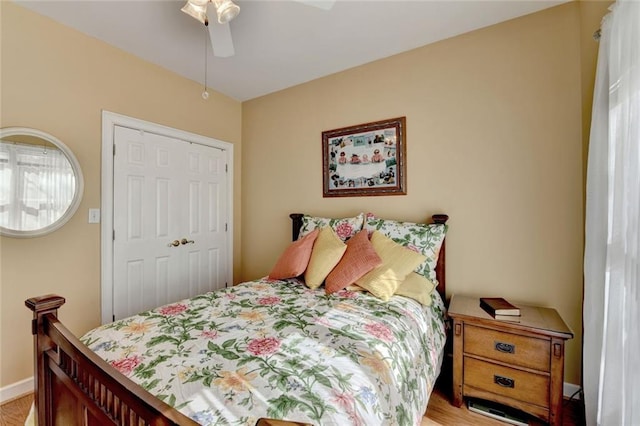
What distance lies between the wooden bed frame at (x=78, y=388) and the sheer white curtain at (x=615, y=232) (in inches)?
59.2

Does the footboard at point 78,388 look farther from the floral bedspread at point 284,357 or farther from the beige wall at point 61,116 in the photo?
the beige wall at point 61,116

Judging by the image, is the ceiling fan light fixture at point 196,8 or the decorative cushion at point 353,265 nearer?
the ceiling fan light fixture at point 196,8

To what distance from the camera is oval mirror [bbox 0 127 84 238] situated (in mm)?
1859

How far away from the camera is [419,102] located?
241 centimetres

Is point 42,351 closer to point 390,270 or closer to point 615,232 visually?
point 390,270

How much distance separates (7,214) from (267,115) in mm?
2369

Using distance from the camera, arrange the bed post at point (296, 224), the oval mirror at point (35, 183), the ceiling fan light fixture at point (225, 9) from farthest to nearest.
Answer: the bed post at point (296, 224) → the oval mirror at point (35, 183) → the ceiling fan light fixture at point (225, 9)

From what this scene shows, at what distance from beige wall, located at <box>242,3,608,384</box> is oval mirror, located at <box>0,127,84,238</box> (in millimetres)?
2148

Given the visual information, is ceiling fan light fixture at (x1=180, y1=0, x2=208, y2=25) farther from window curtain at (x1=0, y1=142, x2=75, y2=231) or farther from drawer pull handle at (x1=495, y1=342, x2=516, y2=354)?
drawer pull handle at (x1=495, y1=342, x2=516, y2=354)

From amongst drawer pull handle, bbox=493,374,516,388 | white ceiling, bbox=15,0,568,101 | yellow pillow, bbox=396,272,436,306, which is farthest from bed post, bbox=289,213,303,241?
drawer pull handle, bbox=493,374,516,388

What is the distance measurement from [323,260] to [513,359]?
1300 mm

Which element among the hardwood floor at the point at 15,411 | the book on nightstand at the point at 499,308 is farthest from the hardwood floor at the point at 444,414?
the book on nightstand at the point at 499,308

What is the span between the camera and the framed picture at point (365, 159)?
2490mm

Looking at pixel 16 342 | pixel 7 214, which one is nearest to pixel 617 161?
pixel 7 214
